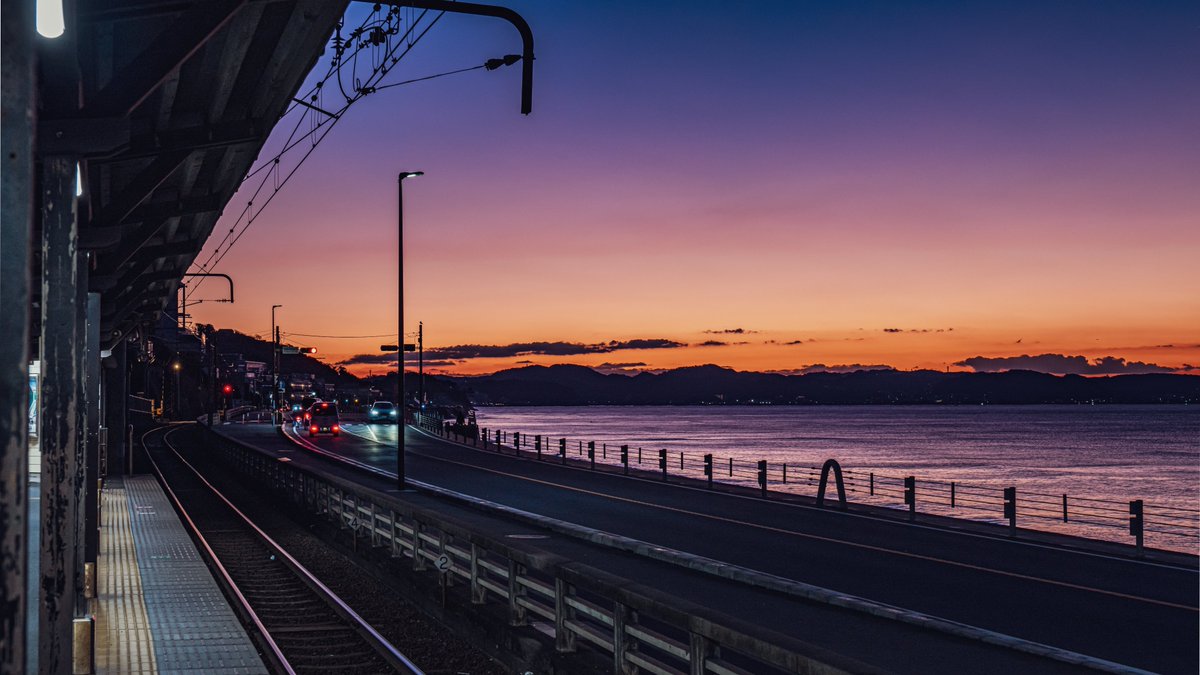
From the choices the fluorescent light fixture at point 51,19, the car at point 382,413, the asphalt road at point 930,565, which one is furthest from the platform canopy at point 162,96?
the car at point 382,413

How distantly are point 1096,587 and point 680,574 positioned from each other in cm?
663

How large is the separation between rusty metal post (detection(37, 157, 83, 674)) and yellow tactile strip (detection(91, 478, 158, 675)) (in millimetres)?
2528

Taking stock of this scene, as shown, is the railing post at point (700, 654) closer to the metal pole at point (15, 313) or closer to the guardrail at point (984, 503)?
the metal pole at point (15, 313)

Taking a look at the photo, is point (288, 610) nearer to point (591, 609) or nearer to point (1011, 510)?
point (591, 609)

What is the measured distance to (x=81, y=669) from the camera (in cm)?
1108

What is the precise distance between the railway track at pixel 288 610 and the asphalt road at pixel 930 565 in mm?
7102

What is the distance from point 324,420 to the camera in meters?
77.2

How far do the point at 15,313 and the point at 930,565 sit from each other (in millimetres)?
19001

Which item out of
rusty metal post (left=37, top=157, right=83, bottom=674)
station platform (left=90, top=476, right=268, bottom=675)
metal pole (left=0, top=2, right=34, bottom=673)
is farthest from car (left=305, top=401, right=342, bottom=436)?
metal pole (left=0, top=2, right=34, bottom=673)

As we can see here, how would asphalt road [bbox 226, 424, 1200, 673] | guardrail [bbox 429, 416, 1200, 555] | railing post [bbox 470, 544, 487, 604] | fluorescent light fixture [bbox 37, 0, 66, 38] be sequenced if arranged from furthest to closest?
guardrail [bbox 429, 416, 1200, 555] → asphalt road [bbox 226, 424, 1200, 673] → railing post [bbox 470, 544, 487, 604] → fluorescent light fixture [bbox 37, 0, 66, 38]

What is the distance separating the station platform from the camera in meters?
12.1

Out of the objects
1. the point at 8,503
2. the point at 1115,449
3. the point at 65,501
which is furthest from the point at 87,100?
the point at 1115,449

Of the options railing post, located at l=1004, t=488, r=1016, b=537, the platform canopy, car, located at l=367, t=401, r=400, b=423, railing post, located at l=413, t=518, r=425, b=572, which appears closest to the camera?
the platform canopy

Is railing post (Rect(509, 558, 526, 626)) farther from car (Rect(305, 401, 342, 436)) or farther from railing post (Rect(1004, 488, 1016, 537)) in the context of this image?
car (Rect(305, 401, 342, 436))
